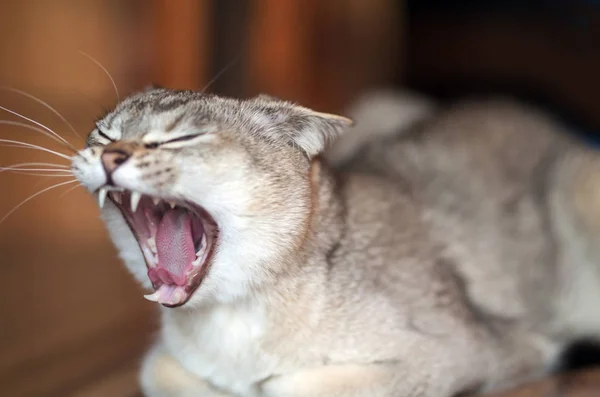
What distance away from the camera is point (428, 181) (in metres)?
2.01

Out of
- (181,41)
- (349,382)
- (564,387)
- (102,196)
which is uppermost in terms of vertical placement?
(102,196)

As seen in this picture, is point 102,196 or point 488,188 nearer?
point 102,196

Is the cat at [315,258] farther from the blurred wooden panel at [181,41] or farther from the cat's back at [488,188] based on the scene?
the blurred wooden panel at [181,41]

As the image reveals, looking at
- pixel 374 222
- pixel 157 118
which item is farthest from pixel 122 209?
pixel 374 222

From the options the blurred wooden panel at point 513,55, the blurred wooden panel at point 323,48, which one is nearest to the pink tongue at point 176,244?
the blurred wooden panel at point 323,48

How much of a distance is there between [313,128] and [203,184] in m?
0.27

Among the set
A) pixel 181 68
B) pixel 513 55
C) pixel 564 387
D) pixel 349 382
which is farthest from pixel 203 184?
pixel 513 55

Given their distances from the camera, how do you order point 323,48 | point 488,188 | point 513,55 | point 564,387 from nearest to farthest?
point 564,387 → point 488,188 → point 513,55 → point 323,48

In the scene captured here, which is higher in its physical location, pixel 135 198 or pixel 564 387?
pixel 135 198

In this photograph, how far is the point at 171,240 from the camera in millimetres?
1357

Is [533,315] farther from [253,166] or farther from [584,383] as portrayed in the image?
[253,166]

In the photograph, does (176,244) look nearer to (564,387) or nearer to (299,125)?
(299,125)

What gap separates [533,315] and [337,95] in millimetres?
2040

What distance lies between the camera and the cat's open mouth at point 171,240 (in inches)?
51.8
